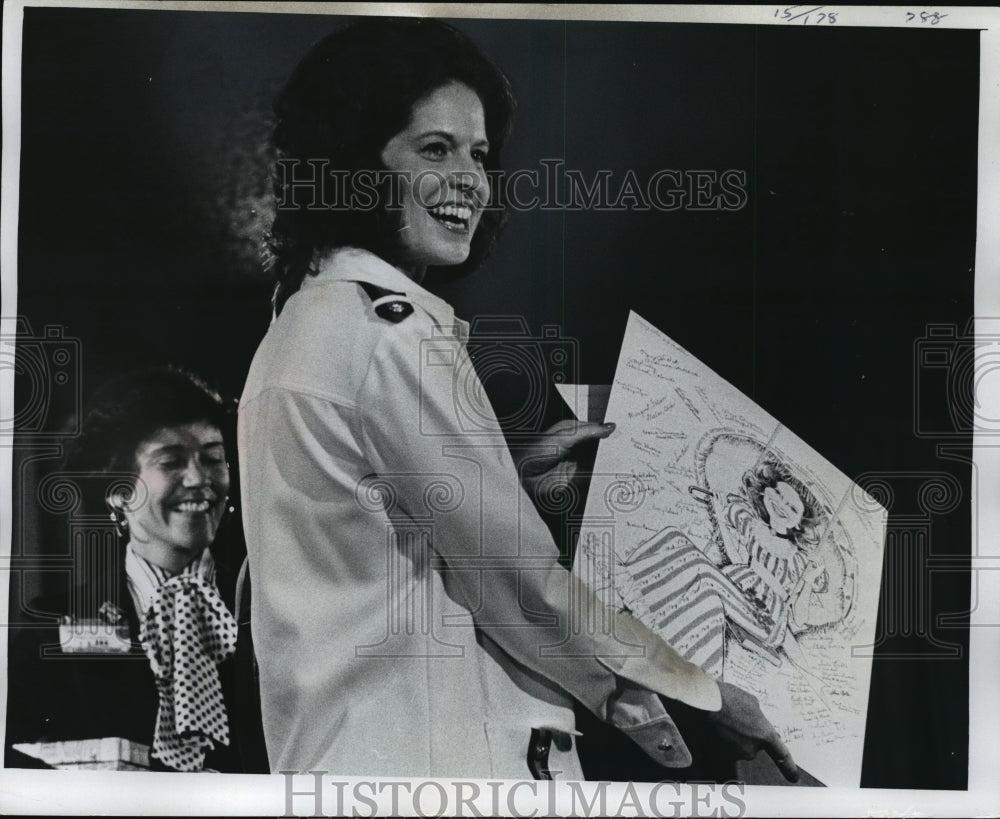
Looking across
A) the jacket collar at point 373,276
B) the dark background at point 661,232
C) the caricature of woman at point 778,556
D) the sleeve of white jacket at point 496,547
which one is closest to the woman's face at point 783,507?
the caricature of woman at point 778,556

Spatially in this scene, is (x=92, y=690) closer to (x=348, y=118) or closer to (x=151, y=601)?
(x=151, y=601)

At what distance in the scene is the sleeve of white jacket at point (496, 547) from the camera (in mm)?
1682

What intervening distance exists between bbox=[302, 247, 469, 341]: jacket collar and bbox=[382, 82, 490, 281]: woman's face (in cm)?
2

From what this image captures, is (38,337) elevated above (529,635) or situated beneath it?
elevated above

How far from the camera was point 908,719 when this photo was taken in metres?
1.74

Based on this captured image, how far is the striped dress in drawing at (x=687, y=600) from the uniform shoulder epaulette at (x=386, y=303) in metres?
0.63

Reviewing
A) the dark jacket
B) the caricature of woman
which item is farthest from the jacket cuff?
the dark jacket

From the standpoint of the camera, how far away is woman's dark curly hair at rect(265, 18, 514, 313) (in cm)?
169

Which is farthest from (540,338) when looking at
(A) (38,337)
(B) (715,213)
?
(A) (38,337)

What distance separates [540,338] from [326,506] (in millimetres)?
501

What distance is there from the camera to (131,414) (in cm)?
170

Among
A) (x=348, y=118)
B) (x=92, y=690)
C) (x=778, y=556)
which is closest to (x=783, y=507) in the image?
(x=778, y=556)

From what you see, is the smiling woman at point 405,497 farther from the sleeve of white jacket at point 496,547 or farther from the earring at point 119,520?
the earring at point 119,520

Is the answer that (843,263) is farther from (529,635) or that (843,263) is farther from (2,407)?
(2,407)
